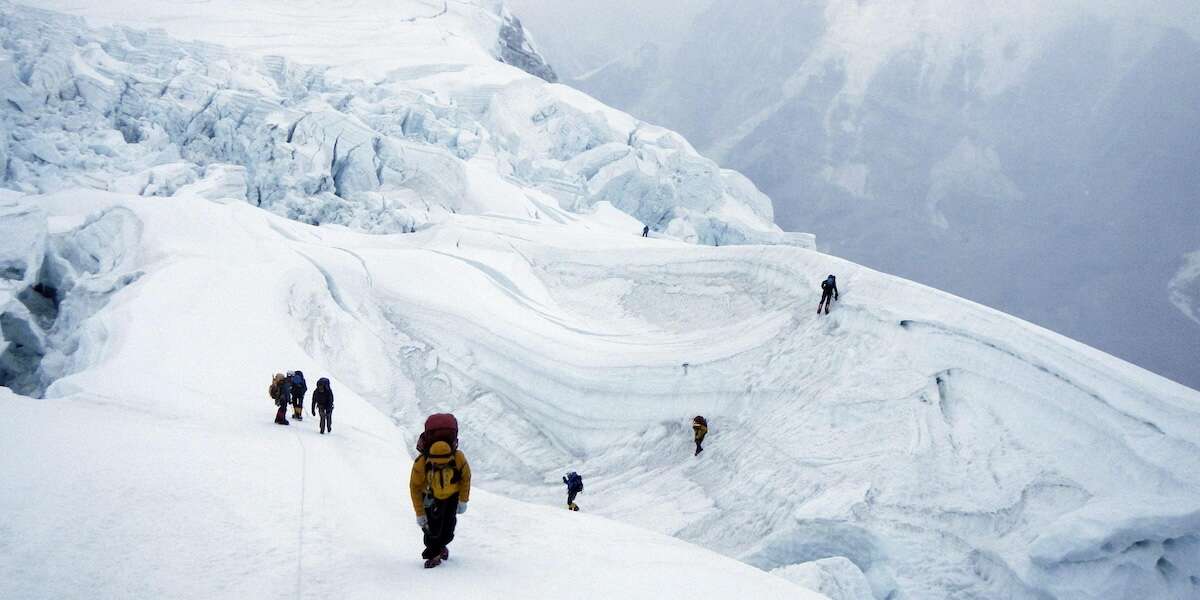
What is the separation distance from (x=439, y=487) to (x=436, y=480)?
0.05 meters

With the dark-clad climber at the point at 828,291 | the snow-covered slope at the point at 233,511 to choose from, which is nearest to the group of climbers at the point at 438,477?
the snow-covered slope at the point at 233,511

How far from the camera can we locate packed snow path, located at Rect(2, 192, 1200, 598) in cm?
564

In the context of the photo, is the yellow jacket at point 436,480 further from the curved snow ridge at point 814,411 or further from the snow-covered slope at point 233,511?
the curved snow ridge at point 814,411

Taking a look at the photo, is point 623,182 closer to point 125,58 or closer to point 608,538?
point 125,58

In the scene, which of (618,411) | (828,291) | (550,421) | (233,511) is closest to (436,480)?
(233,511)

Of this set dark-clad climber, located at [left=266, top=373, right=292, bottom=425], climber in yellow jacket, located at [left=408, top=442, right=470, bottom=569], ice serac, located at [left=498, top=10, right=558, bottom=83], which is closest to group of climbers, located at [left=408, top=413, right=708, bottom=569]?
climber in yellow jacket, located at [left=408, top=442, right=470, bottom=569]

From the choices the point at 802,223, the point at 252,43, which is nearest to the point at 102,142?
the point at 252,43

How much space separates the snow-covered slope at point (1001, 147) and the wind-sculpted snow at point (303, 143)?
30.8m

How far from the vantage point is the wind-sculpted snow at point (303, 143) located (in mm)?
27922

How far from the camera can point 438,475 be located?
3766 millimetres

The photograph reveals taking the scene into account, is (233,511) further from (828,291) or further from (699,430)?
(828,291)

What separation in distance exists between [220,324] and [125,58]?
3363cm

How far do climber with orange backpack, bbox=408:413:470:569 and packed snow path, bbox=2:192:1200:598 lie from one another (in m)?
0.53

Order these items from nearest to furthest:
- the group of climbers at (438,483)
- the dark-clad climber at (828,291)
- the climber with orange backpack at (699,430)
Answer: the group of climbers at (438,483) → the climber with orange backpack at (699,430) → the dark-clad climber at (828,291)
